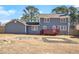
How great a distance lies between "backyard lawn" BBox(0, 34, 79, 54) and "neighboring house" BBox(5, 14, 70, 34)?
0.09m

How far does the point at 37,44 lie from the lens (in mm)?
4930

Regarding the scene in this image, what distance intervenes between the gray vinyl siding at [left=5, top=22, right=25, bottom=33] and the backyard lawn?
60 mm

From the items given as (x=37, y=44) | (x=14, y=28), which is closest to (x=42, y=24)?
(x=37, y=44)

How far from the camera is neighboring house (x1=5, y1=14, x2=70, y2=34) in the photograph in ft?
16.2

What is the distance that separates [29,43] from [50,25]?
1.27 ft

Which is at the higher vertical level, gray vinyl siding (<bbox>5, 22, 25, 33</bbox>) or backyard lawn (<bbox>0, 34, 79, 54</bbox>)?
gray vinyl siding (<bbox>5, 22, 25, 33</bbox>)

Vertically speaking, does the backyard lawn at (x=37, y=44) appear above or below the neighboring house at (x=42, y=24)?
below

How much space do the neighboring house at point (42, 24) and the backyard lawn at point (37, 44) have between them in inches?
3.3

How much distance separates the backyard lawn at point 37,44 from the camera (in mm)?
4880

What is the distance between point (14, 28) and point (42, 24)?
40cm

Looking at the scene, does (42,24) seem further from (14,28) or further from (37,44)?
(14,28)
